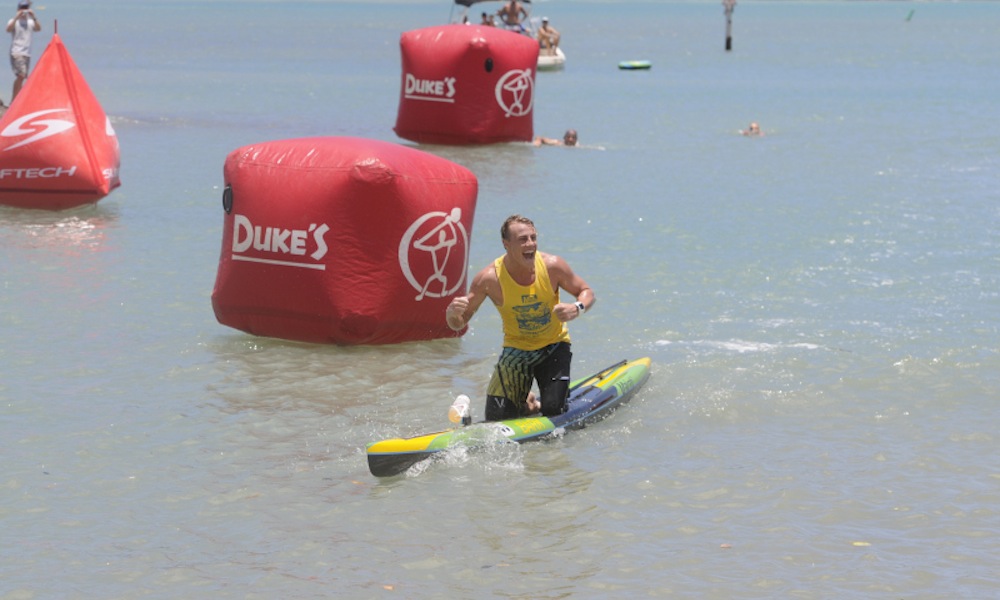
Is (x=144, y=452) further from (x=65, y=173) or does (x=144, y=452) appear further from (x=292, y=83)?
(x=292, y=83)

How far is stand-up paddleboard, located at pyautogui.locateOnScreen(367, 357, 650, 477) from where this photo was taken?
8219 millimetres

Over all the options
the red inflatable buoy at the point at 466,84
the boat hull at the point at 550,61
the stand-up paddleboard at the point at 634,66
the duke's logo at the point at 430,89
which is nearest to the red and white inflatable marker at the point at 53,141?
the red inflatable buoy at the point at 466,84

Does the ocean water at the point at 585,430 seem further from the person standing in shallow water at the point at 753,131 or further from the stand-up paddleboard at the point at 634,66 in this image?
the stand-up paddleboard at the point at 634,66

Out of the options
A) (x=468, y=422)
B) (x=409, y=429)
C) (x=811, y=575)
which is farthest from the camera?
(x=409, y=429)

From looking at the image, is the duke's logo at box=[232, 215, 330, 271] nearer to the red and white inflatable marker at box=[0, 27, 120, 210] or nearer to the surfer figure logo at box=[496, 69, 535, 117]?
the red and white inflatable marker at box=[0, 27, 120, 210]

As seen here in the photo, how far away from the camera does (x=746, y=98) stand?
3709 cm

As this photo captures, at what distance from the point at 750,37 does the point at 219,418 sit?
77.2 metres

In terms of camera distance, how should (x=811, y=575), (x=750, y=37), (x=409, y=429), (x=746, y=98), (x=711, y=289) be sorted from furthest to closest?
(x=750, y=37)
(x=746, y=98)
(x=711, y=289)
(x=409, y=429)
(x=811, y=575)

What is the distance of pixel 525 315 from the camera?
875 cm

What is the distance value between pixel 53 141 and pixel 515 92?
976cm

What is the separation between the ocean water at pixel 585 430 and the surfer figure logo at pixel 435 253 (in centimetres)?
59

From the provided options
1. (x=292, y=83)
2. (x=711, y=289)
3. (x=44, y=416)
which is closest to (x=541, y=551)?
(x=44, y=416)

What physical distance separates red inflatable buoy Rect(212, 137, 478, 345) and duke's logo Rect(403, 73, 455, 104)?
1291cm

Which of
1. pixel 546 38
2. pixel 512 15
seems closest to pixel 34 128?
pixel 512 15
